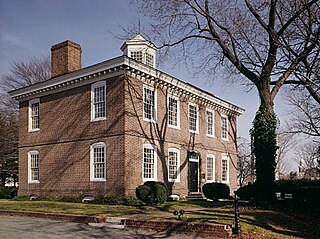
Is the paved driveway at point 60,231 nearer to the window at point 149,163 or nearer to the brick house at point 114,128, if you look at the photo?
the brick house at point 114,128

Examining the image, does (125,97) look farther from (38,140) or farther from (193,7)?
(38,140)

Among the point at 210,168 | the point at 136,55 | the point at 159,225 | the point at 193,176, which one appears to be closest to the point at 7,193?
the point at 193,176

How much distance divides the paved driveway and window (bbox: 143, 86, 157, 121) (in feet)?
29.8

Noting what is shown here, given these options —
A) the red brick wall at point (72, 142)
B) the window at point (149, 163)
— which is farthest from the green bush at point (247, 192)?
the red brick wall at point (72, 142)

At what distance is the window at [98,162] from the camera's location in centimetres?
2105

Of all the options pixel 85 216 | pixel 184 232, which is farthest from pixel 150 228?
pixel 85 216

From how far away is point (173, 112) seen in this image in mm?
24531

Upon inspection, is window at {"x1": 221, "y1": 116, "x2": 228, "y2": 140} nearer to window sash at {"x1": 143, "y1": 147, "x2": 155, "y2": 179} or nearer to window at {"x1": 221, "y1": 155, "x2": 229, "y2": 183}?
window at {"x1": 221, "y1": 155, "x2": 229, "y2": 183}

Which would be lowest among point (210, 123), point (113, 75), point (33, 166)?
point (33, 166)

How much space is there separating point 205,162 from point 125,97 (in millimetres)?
9609

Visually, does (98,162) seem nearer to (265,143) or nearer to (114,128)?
(114,128)

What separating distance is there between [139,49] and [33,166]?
984cm

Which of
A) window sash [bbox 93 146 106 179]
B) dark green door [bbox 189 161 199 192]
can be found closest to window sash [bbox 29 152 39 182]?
window sash [bbox 93 146 106 179]

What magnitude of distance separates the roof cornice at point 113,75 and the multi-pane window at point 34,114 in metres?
0.42
